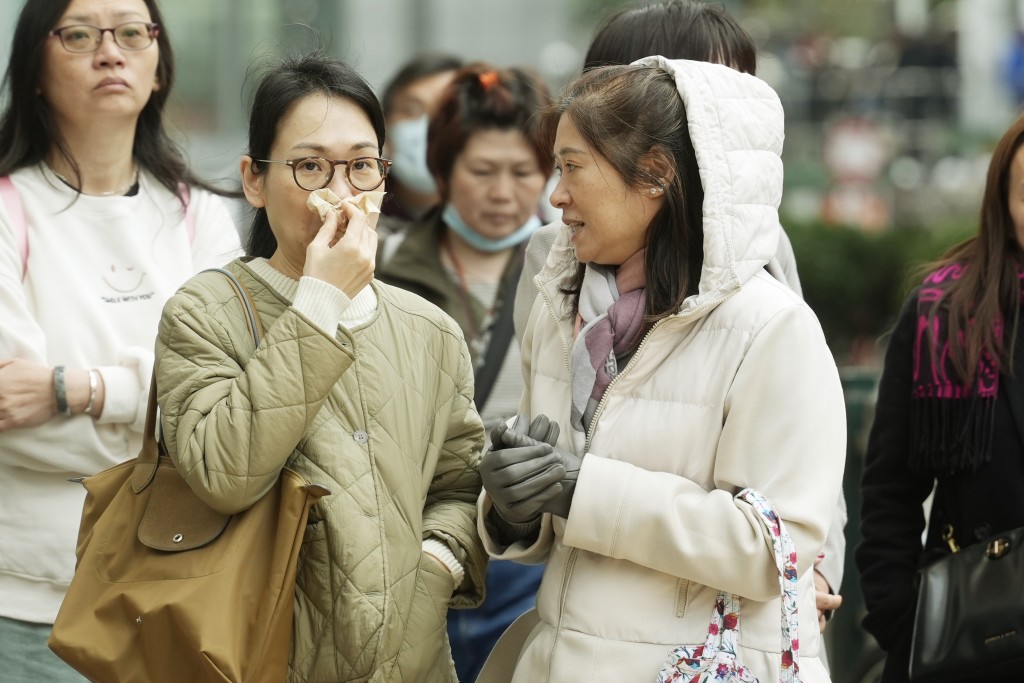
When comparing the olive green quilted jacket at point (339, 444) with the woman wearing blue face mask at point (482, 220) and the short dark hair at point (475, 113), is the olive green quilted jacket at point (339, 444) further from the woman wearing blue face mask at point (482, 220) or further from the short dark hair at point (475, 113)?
the short dark hair at point (475, 113)

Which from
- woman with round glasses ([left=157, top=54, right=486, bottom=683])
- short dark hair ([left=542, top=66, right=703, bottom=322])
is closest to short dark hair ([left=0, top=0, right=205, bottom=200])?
woman with round glasses ([left=157, top=54, right=486, bottom=683])

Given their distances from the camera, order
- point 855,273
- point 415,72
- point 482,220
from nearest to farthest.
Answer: point 482,220 < point 415,72 < point 855,273

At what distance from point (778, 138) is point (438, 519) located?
1.06 m

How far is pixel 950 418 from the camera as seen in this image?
354cm

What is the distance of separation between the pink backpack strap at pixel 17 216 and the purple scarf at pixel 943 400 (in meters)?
2.19

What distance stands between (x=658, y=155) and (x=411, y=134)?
→ 297 centimetres

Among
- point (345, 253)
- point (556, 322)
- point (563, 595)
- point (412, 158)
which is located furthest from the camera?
point (412, 158)

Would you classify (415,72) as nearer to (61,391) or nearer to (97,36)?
(97,36)

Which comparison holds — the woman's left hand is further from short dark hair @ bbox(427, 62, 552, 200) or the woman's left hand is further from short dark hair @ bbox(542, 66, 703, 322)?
short dark hair @ bbox(427, 62, 552, 200)

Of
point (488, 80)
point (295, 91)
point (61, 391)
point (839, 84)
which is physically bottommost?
point (839, 84)

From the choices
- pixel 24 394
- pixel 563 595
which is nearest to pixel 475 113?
pixel 24 394

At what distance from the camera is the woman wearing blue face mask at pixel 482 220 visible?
14.3 feet

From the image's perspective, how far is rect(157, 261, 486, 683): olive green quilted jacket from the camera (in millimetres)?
2645

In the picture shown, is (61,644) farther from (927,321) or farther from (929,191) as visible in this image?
(929,191)
